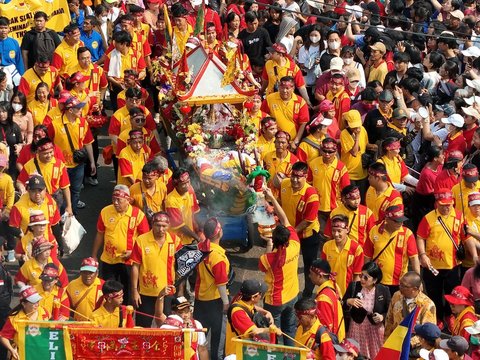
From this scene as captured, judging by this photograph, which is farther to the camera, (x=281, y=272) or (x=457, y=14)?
(x=457, y=14)

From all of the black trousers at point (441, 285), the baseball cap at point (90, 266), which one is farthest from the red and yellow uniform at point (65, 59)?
the black trousers at point (441, 285)

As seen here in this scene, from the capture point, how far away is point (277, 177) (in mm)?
15344

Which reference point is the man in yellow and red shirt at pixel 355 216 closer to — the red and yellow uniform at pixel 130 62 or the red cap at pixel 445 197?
the red cap at pixel 445 197

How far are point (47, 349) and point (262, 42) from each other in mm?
8927

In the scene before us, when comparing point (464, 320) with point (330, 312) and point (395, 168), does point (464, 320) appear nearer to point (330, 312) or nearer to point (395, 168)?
point (330, 312)

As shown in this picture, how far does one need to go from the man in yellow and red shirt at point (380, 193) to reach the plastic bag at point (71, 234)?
11.1 feet

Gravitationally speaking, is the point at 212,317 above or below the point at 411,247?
below

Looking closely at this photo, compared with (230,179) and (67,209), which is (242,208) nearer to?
(230,179)

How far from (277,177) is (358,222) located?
149 cm

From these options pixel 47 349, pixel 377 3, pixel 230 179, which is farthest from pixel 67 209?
pixel 377 3

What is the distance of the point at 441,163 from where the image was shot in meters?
15.6

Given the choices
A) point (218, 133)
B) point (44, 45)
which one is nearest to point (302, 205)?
point (218, 133)

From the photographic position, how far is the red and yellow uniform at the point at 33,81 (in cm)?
1705

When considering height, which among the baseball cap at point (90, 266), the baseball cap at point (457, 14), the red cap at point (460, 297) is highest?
the baseball cap at point (90, 266)
